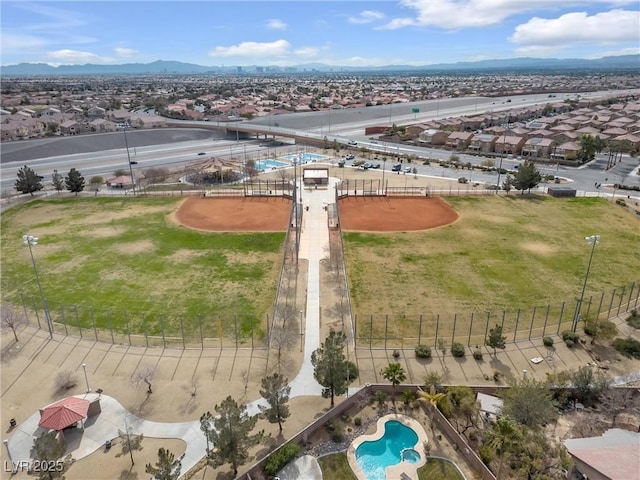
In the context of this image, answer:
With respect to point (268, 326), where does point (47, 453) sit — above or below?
above

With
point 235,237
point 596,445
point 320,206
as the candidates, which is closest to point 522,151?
point 320,206

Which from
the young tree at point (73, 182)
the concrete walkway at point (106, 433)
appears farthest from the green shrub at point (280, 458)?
the young tree at point (73, 182)

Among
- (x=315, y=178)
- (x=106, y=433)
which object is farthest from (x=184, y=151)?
(x=106, y=433)

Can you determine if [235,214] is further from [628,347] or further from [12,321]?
[628,347]

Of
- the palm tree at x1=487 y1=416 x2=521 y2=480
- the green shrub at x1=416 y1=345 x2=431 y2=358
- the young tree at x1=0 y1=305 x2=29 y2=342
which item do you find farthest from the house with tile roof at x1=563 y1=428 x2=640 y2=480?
the young tree at x1=0 y1=305 x2=29 y2=342

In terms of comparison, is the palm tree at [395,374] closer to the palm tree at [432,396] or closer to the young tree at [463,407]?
the palm tree at [432,396]
